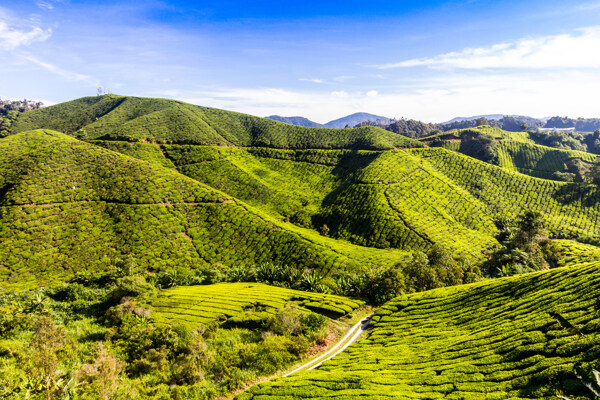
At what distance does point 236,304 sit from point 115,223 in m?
52.5

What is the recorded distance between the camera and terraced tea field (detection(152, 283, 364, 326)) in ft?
132

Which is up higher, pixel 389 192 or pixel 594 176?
pixel 594 176

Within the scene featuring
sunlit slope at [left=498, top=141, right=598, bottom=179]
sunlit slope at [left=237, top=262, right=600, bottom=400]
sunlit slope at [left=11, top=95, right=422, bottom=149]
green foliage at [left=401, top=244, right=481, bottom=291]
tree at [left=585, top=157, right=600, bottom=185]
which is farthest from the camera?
sunlit slope at [left=498, top=141, right=598, bottom=179]

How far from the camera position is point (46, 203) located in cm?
7331

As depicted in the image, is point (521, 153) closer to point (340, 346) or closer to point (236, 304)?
point (340, 346)

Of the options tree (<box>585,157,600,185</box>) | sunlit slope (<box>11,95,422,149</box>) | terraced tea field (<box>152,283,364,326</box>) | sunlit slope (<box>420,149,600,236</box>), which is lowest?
terraced tea field (<box>152,283,364,326</box>)

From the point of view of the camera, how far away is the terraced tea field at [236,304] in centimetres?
4031

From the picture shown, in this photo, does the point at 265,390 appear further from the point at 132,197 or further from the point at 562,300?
the point at 132,197

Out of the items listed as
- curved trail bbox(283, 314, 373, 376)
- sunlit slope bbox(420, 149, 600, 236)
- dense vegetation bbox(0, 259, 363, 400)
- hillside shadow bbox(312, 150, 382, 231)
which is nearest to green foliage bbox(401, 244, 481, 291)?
dense vegetation bbox(0, 259, 363, 400)

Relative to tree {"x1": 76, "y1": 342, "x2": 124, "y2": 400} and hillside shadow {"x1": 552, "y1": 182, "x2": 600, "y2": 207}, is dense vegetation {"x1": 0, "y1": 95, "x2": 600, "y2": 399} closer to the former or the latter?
Answer: tree {"x1": 76, "y1": 342, "x2": 124, "y2": 400}

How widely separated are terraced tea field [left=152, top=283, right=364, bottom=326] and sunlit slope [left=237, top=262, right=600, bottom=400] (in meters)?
9.61

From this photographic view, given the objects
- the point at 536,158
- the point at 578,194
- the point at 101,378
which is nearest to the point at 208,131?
the point at 101,378

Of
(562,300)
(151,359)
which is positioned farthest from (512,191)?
(151,359)

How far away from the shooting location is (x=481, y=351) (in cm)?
2177
